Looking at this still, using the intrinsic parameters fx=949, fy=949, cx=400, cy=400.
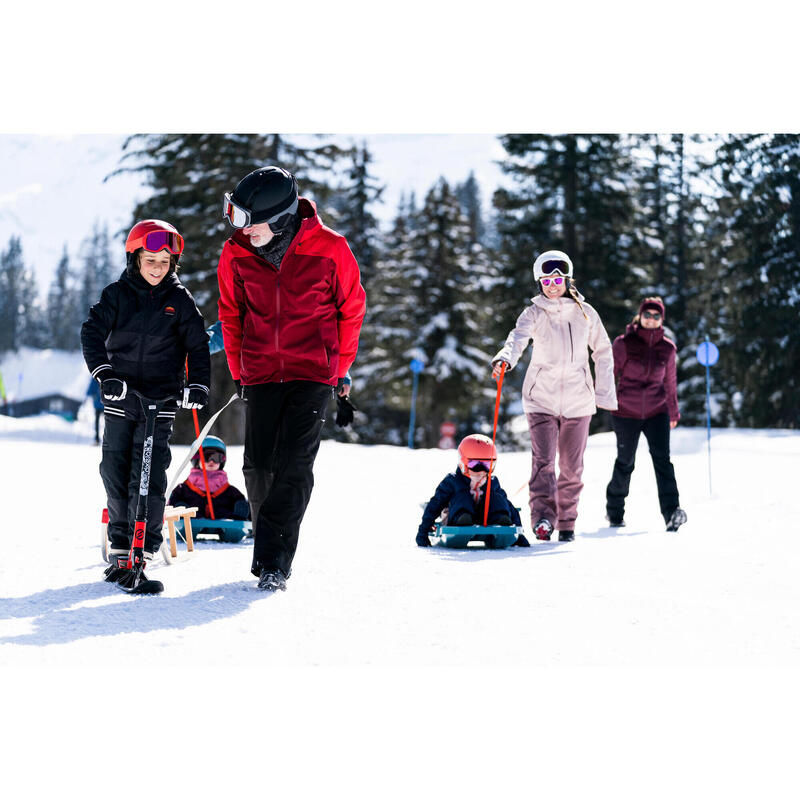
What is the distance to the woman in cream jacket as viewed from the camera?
7.35 m

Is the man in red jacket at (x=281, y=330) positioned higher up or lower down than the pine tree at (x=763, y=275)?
lower down

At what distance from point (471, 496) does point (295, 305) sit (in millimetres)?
2541

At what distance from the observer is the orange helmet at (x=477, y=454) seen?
22.2 feet

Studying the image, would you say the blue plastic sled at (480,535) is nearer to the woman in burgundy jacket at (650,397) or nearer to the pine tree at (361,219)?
the woman in burgundy jacket at (650,397)

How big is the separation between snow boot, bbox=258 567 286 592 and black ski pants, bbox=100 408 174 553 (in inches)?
30.7

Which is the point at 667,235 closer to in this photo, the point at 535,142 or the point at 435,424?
the point at 535,142

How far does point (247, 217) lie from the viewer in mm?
4711

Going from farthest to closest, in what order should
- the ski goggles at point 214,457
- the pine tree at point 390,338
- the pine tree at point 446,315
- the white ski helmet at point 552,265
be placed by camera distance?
the pine tree at point 390,338 → the pine tree at point 446,315 → the ski goggles at point 214,457 → the white ski helmet at point 552,265

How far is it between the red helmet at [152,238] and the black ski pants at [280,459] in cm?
86

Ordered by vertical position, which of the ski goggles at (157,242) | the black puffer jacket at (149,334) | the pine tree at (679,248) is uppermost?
the pine tree at (679,248)

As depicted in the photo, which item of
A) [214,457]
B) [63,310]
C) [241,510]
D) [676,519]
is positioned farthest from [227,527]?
[63,310]

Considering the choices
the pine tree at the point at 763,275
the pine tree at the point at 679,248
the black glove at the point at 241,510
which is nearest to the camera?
the black glove at the point at 241,510

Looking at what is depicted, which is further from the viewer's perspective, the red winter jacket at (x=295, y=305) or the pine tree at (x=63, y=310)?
the pine tree at (x=63, y=310)

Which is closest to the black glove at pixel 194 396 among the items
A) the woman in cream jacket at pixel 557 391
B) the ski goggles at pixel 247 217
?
the ski goggles at pixel 247 217
